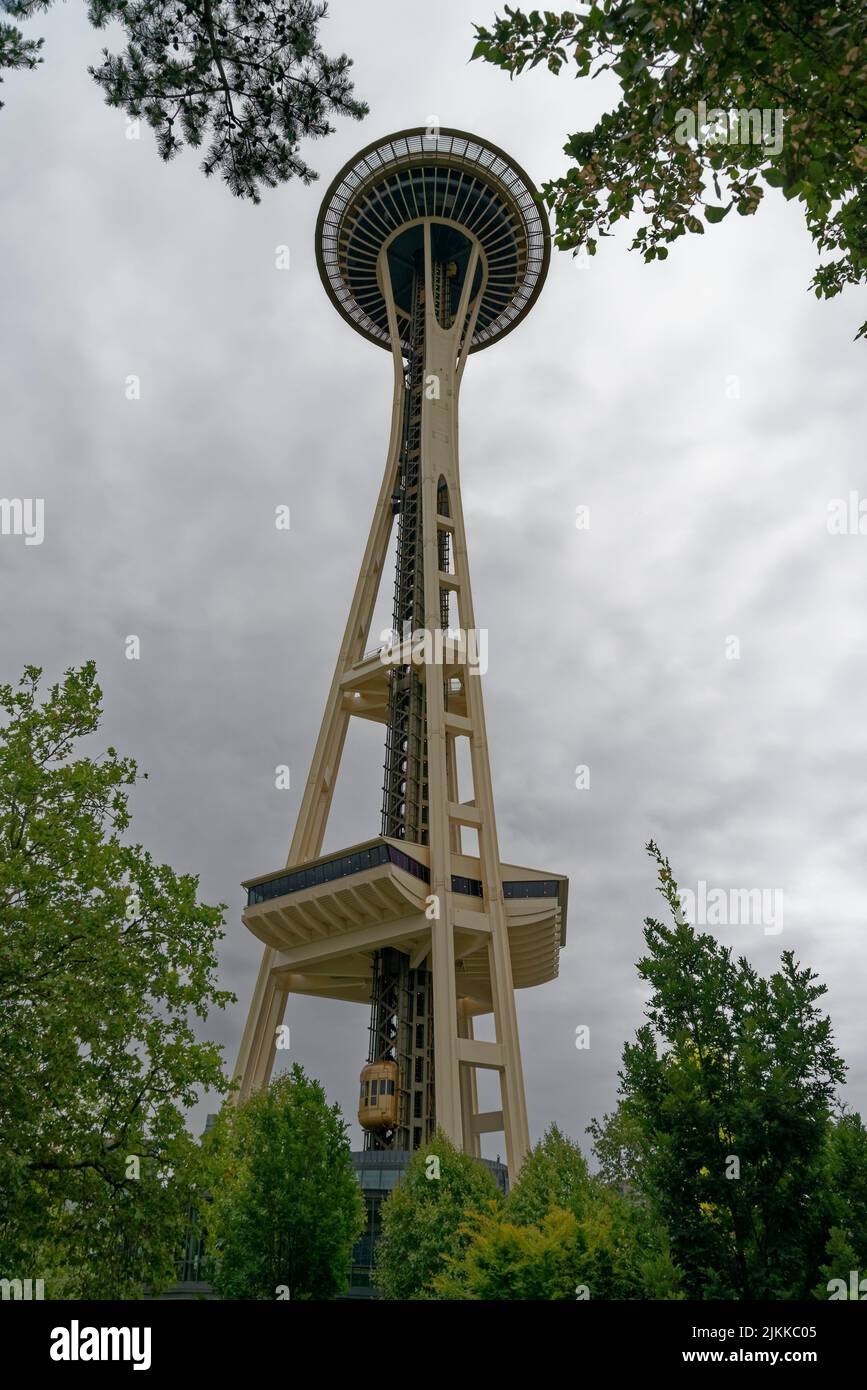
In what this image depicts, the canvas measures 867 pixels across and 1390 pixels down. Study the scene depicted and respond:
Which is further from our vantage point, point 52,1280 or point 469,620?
point 469,620

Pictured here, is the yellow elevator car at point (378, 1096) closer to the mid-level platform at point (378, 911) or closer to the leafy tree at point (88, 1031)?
the mid-level platform at point (378, 911)

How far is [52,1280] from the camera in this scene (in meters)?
22.5

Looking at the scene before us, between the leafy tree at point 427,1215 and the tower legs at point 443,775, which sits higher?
the tower legs at point 443,775

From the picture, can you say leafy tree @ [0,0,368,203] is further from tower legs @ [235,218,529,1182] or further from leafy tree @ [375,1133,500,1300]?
tower legs @ [235,218,529,1182]

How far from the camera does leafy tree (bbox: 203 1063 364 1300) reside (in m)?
26.4

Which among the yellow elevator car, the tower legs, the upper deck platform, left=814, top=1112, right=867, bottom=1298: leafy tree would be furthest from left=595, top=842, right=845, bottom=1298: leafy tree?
the upper deck platform

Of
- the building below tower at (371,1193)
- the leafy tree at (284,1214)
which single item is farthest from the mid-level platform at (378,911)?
the leafy tree at (284,1214)

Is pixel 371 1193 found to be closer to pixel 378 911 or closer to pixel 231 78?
pixel 378 911

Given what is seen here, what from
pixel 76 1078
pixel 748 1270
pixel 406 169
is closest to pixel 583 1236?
pixel 748 1270

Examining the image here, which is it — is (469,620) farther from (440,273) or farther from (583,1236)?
(583,1236)

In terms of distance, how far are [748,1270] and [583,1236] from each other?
15.9ft

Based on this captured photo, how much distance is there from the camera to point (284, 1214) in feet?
88.2

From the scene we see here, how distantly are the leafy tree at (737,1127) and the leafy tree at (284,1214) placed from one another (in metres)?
16.1

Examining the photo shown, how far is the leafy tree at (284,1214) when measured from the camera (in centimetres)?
2635
